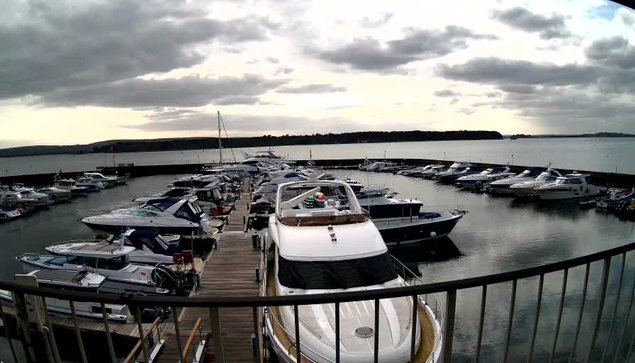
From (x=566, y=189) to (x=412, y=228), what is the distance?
23734 millimetres

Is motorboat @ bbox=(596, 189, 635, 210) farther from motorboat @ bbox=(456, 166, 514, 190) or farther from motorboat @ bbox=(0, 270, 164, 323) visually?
motorboat @ bbox=(0, 270, 164, 323)

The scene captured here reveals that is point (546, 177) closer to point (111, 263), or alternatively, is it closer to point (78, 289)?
point (111, 263)

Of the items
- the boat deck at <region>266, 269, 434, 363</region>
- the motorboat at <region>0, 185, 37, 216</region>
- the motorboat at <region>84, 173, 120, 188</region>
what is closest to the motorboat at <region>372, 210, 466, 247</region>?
the boat deck at <region>266, 269, 434, 363</region>

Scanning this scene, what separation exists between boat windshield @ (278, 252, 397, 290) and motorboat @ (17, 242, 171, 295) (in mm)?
7316

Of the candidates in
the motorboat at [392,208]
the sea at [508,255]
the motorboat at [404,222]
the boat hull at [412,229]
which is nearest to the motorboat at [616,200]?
the sea at [508,255]

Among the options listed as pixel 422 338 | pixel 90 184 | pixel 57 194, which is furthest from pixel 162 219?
pixel 90 184

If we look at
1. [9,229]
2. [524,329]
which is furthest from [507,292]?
[9,229]

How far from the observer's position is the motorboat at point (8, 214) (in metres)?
32.2

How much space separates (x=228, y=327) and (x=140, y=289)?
219 inches

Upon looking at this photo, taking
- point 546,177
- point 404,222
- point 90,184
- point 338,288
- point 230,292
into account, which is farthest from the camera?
point 90,184

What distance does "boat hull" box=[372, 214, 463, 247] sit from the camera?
2102 centimetres

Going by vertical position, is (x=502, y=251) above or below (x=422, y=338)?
below

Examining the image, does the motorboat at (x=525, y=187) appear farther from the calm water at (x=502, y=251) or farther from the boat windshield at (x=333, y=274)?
the boat windshield at (x=333, y=274)

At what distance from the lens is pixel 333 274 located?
7348mm
